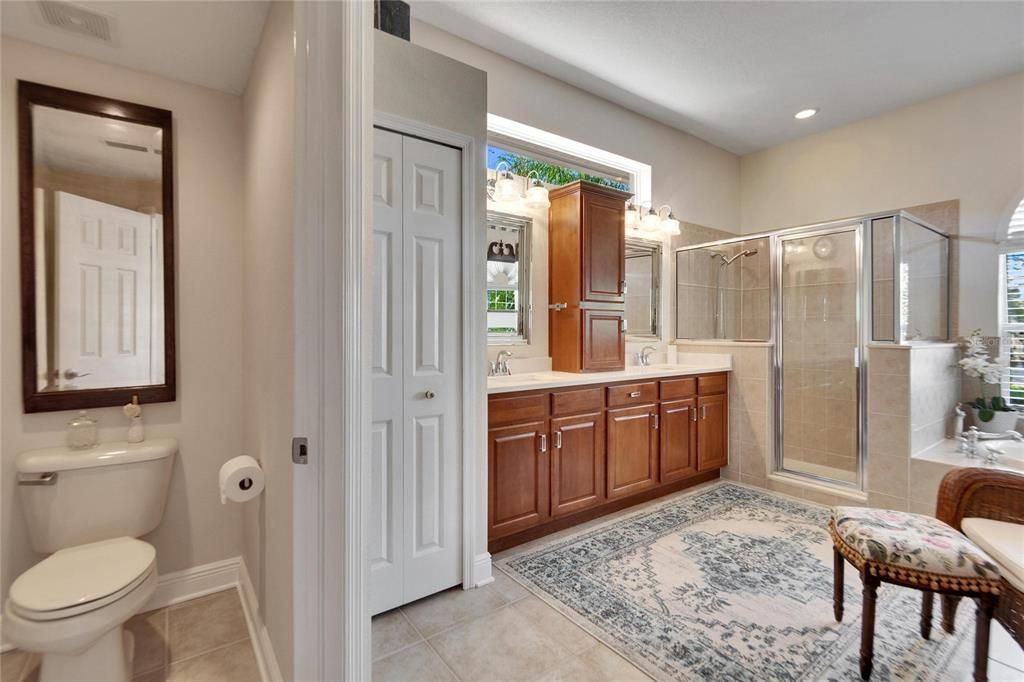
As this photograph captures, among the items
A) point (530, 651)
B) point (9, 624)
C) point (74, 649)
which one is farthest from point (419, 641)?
point (9, 624)

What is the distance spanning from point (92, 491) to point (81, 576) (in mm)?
399

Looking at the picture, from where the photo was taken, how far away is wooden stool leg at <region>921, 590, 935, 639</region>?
1.73 metres

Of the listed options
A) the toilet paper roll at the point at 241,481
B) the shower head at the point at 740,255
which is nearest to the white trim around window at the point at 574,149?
the shower head at the point at 740,255

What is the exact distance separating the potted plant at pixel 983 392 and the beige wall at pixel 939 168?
6.4 inches

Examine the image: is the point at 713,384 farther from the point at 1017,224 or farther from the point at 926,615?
the point at 1017,224

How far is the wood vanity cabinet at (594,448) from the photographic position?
95.0 inches

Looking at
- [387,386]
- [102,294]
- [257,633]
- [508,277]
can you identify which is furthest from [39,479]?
[508,277]

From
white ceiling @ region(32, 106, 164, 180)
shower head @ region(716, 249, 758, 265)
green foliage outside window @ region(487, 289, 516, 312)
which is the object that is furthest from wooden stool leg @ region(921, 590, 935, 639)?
white ceiling @ region(32, 106, 164, 180)

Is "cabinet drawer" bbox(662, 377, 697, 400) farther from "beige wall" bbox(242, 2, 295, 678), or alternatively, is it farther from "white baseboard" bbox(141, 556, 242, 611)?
"white baseboard" bbox(141, 556, 242, 611)

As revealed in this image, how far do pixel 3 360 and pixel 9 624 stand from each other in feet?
3.14

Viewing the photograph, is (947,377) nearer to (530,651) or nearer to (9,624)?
(530,651)

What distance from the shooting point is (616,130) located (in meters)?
3.59

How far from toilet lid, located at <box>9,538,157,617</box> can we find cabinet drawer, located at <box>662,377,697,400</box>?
287cm

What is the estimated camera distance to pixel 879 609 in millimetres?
1978
